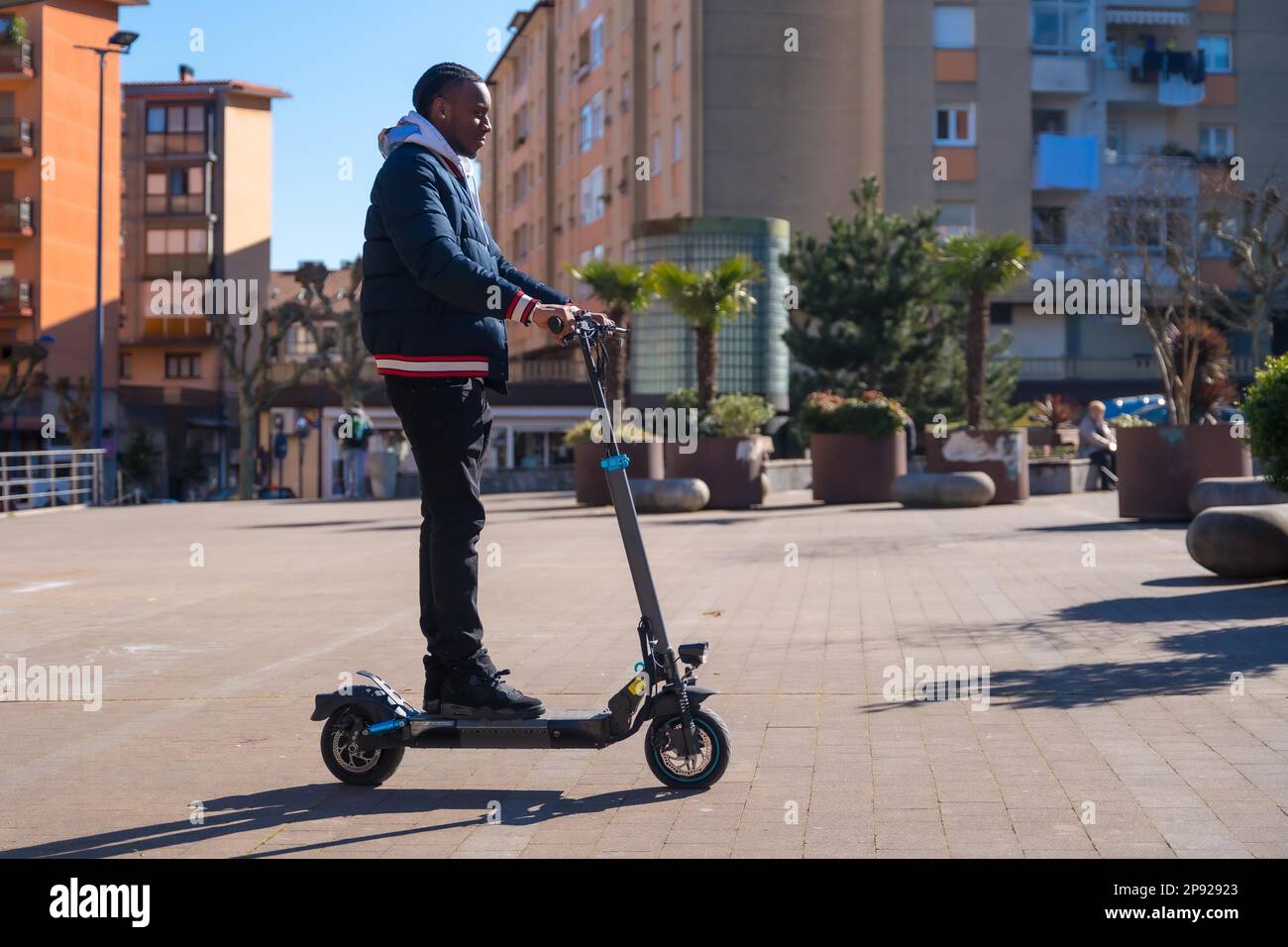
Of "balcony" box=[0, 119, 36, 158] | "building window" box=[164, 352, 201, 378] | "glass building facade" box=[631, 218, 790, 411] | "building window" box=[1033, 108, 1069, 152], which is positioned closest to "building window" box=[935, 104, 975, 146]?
"building window" box=[1033, 108, 1069, 152]

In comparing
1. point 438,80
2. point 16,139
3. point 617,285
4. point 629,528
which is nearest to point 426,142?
point 438,80

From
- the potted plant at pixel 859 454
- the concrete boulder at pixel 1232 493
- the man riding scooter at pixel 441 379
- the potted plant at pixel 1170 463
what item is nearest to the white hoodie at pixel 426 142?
the man riding scooter at pixel 441 379

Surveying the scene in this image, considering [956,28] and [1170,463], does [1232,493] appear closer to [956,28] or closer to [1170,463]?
[1170,463]

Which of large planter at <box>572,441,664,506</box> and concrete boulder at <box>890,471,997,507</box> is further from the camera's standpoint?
large planter at <box>572,441,664,506</box>

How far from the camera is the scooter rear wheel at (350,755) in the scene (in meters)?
5.12

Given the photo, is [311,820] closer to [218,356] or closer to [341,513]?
[341,513]

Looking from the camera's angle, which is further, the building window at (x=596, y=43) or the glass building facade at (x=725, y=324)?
the building window at (x=596, y=43)

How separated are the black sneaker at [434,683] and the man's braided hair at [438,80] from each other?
1.74m

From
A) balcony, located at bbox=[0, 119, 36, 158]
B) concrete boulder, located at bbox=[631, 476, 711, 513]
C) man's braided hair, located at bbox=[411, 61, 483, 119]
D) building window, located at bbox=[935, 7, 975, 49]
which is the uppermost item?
building window, located at bbox=[935, 7, 975, 49]

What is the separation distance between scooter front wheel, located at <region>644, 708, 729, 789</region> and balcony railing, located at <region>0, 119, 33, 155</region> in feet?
199

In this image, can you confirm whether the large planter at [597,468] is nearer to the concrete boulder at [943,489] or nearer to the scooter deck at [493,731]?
the concrete boulder at [943,489]

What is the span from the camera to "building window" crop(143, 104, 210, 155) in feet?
269

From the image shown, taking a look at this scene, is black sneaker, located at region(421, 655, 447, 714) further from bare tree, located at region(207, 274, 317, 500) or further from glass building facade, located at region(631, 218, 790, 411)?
bare tree, located at region(207, 274, 317, 500)

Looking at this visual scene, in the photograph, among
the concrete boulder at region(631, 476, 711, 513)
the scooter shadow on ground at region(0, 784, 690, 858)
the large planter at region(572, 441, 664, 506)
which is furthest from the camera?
the large planter at region(572, 441, 664, 506)
